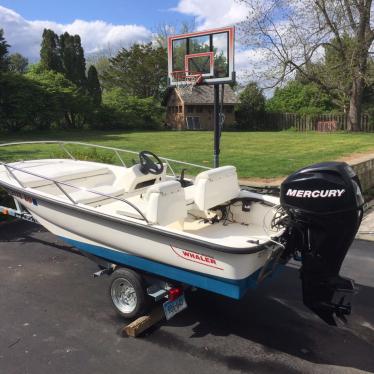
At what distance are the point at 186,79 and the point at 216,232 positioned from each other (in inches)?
168

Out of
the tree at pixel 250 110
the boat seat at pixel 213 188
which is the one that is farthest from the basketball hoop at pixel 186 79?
the tree at pixel 250 110

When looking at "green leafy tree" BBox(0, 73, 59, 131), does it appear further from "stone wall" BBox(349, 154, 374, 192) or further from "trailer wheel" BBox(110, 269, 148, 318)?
"trailer wheel" BBox(110, 269, 148, 318)

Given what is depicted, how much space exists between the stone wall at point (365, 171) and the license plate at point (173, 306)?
6.45 metres

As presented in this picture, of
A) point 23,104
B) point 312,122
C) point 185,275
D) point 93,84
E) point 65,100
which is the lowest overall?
point 185,275

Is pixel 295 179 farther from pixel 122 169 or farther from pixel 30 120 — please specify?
pixel 30 120

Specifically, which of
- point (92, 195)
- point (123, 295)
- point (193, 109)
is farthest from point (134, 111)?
point (123, 295)

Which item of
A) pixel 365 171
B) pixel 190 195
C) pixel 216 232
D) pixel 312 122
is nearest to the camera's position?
pixel 216 232

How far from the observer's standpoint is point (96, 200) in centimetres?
523

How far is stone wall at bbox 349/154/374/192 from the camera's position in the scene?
372 inches

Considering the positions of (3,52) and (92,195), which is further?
(3,52)

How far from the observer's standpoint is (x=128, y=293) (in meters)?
4.26

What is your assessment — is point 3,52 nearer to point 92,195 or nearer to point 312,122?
point 312,122

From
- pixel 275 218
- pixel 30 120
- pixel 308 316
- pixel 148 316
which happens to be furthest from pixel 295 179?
pixel 30 120

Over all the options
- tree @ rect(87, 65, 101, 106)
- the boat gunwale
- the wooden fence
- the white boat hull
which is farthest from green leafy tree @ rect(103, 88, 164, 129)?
the boat gunwale
